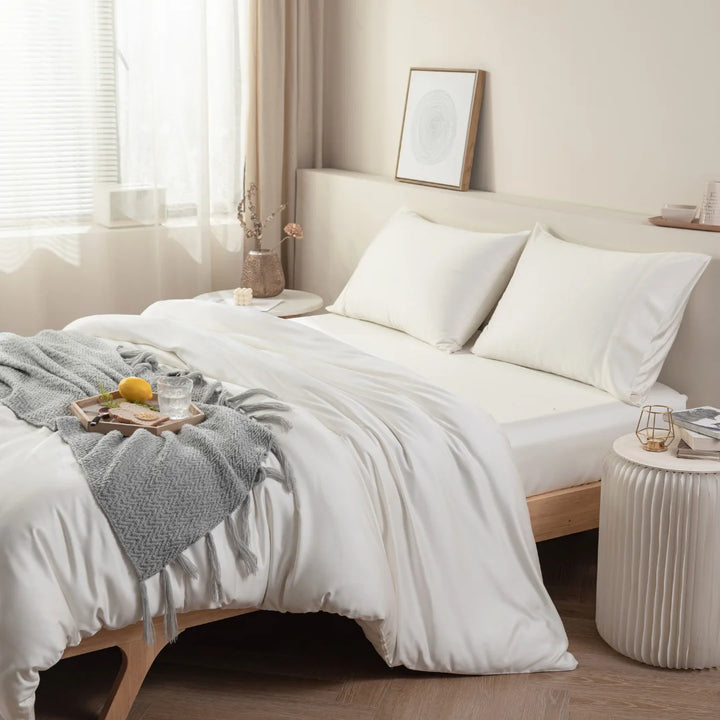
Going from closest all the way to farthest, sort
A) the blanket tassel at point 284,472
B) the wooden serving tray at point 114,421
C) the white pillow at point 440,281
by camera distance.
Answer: the blanket tassel at point 284,472, the wooden serving tray at point 114,421, the white pillow at point 440,281

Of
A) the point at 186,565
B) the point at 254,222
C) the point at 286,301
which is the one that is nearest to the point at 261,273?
the point at 286,301

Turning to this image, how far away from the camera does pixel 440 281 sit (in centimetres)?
341

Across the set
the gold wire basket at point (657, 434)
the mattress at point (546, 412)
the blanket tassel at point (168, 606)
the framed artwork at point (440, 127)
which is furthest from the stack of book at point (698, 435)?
the framed artwork at point (440, 127)

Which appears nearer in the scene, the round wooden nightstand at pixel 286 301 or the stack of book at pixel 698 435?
the stack of book at pixel 698 435

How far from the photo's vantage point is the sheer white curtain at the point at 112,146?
4078mm

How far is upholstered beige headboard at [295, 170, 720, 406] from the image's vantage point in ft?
9.56

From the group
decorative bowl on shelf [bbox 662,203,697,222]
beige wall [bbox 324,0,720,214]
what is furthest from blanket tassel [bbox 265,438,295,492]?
beige wall [bbox 324,0,720,214]

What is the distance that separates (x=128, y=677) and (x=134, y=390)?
0.69 m

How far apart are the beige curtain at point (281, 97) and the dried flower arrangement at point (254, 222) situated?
6cm

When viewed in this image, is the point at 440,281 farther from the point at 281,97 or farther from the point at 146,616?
the point at 146,616

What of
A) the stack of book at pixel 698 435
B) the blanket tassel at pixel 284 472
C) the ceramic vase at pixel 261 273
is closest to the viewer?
the blanket tassel at pixel 284 472

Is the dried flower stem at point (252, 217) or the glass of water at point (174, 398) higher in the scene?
the dried flower stem at point (252, 217)

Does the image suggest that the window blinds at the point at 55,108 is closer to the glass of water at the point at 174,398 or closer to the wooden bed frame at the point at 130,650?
the glass of water at the point at 174,398

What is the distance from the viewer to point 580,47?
11.1 ft
